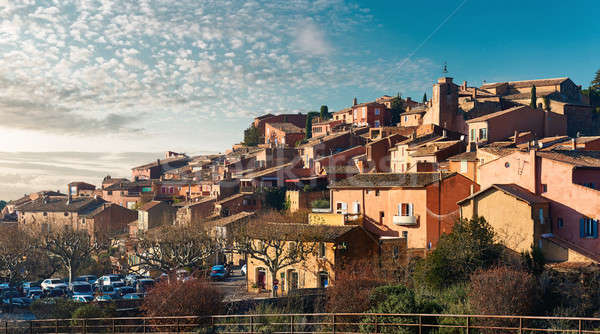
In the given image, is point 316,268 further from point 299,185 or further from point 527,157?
point 299,185

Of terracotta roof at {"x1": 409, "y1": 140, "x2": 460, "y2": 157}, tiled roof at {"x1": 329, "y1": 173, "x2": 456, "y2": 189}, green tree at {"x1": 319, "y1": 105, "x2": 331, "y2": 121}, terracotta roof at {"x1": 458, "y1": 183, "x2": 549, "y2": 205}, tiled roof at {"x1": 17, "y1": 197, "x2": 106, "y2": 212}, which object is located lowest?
tiled roof at {"x1": 17, "y1": 197, "x2": 106, "y2": 212}

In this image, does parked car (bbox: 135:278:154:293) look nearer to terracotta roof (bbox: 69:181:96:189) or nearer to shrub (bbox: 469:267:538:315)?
shrub (bbox: 469:267:538:315)

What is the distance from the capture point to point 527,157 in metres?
33.6

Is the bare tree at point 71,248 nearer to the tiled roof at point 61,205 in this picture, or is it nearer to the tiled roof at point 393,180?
the tiled roof at point 61,205

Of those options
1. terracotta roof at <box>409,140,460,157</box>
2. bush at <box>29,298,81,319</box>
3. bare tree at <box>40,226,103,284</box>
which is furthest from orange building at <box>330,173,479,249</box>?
bare tree at <box>40,226,103,284</box>

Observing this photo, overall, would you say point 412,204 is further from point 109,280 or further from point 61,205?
point 61,205

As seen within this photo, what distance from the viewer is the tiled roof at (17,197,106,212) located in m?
69.5

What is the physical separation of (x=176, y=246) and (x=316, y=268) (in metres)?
11.4

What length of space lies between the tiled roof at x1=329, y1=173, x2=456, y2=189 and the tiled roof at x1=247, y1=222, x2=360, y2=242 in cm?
500

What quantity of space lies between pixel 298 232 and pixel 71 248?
23.6m

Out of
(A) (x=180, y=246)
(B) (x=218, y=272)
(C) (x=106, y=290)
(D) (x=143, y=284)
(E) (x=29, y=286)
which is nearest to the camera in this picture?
(C) (x=106, y=290)

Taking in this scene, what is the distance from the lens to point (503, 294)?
22203 mm

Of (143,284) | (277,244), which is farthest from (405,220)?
(143,284)

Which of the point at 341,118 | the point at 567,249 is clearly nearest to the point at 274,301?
the point at 567,249
